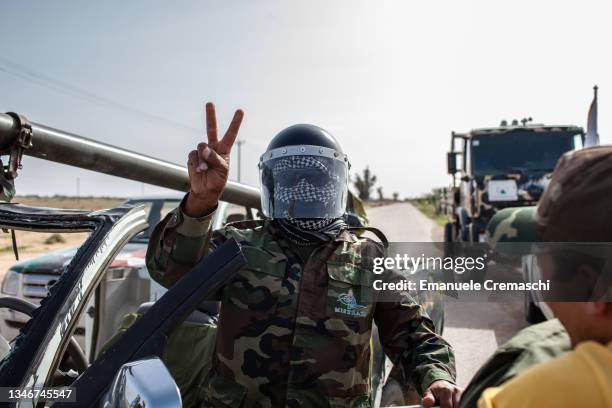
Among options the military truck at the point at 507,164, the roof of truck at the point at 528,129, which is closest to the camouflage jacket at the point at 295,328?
the military truck at the point at 507,164

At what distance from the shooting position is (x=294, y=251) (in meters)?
2.23

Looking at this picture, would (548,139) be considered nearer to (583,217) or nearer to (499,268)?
(499,268)

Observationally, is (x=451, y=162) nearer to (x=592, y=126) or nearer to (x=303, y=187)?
(x=303, y=187)

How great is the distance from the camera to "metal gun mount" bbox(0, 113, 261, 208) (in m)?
2.01

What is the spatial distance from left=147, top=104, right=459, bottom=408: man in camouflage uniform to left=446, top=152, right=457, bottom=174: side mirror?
8323 mm

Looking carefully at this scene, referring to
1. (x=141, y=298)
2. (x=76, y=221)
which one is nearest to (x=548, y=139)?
(x=141, y=298)

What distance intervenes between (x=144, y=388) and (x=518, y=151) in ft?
29.8

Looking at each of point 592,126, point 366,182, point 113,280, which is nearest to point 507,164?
point 113,280

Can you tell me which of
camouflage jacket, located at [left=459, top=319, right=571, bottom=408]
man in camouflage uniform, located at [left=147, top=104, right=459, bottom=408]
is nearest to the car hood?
man in camouflage uniform, located at [left=147, top=104, right=459, bottom=408]

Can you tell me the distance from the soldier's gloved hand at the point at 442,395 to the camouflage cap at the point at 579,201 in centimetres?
92

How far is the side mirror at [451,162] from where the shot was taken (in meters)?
10.1

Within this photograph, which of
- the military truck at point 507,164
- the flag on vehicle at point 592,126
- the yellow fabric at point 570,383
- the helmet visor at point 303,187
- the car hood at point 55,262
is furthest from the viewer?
the military truck at point 507,164

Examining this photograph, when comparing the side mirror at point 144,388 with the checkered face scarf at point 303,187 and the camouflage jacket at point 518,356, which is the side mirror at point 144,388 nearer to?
the camouflage jacket at point 518,356

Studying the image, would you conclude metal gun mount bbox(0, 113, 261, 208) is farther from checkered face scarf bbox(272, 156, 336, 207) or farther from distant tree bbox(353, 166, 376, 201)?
distant tree bbox(353, 166, 376, 201)
